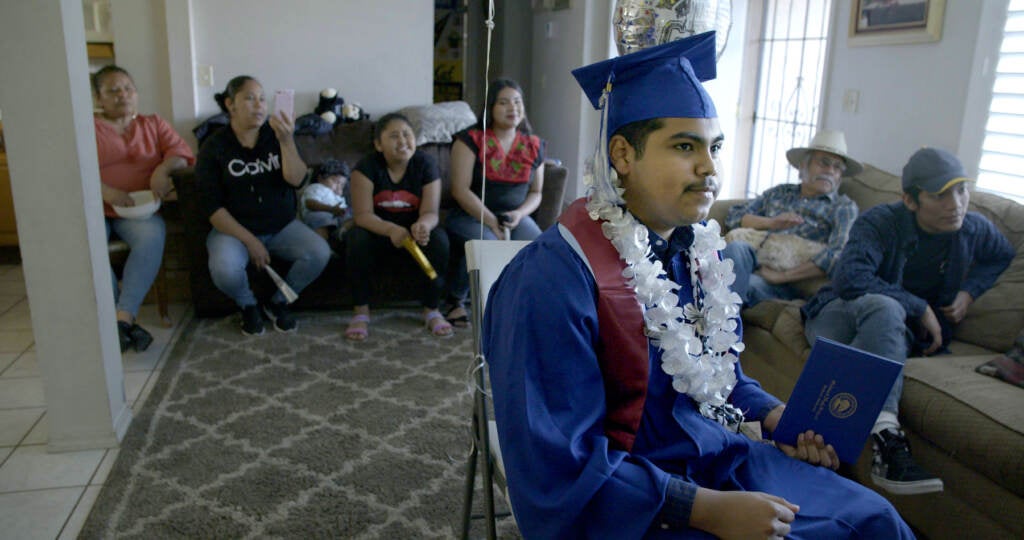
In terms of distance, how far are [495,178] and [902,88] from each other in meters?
1.87

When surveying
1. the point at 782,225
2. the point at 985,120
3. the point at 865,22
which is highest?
the point at 865,22

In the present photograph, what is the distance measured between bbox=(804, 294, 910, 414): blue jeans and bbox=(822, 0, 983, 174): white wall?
3.45 feet

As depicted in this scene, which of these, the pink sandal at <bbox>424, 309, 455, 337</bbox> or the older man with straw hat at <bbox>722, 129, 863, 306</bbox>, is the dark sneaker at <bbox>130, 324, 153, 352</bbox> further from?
the older man with straw hat at <bbox>722, 129, 863, 306</bbox>

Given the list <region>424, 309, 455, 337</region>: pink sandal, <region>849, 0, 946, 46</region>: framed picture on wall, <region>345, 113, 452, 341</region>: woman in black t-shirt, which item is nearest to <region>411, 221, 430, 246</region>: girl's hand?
<region>345, 113, 452, 341</region>: woman in black t-shirt

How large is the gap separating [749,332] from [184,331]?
256cm

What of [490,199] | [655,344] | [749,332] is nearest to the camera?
[655,344]

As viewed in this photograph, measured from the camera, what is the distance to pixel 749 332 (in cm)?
289

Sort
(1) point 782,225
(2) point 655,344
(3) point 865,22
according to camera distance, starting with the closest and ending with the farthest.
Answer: (2) point 655,344 < (1) point 782,225 < (3) point 865,22

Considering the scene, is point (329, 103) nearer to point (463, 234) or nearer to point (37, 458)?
point (463, 234)

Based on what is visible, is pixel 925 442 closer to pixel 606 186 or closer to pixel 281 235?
pixel 606 186

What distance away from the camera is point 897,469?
2.01 metres

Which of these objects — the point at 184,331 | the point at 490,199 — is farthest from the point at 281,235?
the point at 490,199

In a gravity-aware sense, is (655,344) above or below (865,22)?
below

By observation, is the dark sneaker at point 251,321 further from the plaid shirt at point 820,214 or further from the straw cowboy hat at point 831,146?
the straw cowboy hat at point 831,146
